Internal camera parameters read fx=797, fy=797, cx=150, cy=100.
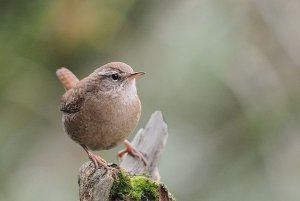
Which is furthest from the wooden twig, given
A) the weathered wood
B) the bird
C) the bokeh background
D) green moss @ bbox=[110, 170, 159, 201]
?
the bokeh background

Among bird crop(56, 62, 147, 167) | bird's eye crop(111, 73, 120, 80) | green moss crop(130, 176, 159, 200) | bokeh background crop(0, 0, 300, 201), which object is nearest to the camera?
green moss crop(130, 176, 159, 200)

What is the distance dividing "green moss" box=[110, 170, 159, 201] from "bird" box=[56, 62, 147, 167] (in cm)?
70

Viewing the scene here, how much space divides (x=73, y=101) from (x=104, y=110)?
32cm

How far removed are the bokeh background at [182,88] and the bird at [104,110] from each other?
172 cm

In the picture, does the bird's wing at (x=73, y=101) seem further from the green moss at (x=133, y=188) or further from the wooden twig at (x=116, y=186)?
the green moss at (x=133, y=188)

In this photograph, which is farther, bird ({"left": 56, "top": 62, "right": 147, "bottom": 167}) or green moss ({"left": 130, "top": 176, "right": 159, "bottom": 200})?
bird ({"left": 56, "top": 62, "right": 147, "bottom": 167})

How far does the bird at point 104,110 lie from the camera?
15.0 feet

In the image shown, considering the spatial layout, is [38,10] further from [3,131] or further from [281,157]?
[281,157]

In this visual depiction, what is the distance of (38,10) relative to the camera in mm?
7980

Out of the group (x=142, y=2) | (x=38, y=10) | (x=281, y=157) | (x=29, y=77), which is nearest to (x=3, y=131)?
(x=29, y=77)

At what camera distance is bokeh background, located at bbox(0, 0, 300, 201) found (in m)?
6.48

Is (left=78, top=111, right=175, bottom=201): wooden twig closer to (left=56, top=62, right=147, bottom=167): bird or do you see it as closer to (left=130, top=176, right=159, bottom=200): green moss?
(left=130, top=176, right=159, bottom=200): green moss

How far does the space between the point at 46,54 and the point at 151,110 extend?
4.70 feet

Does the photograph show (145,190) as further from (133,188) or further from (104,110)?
(104,110)
